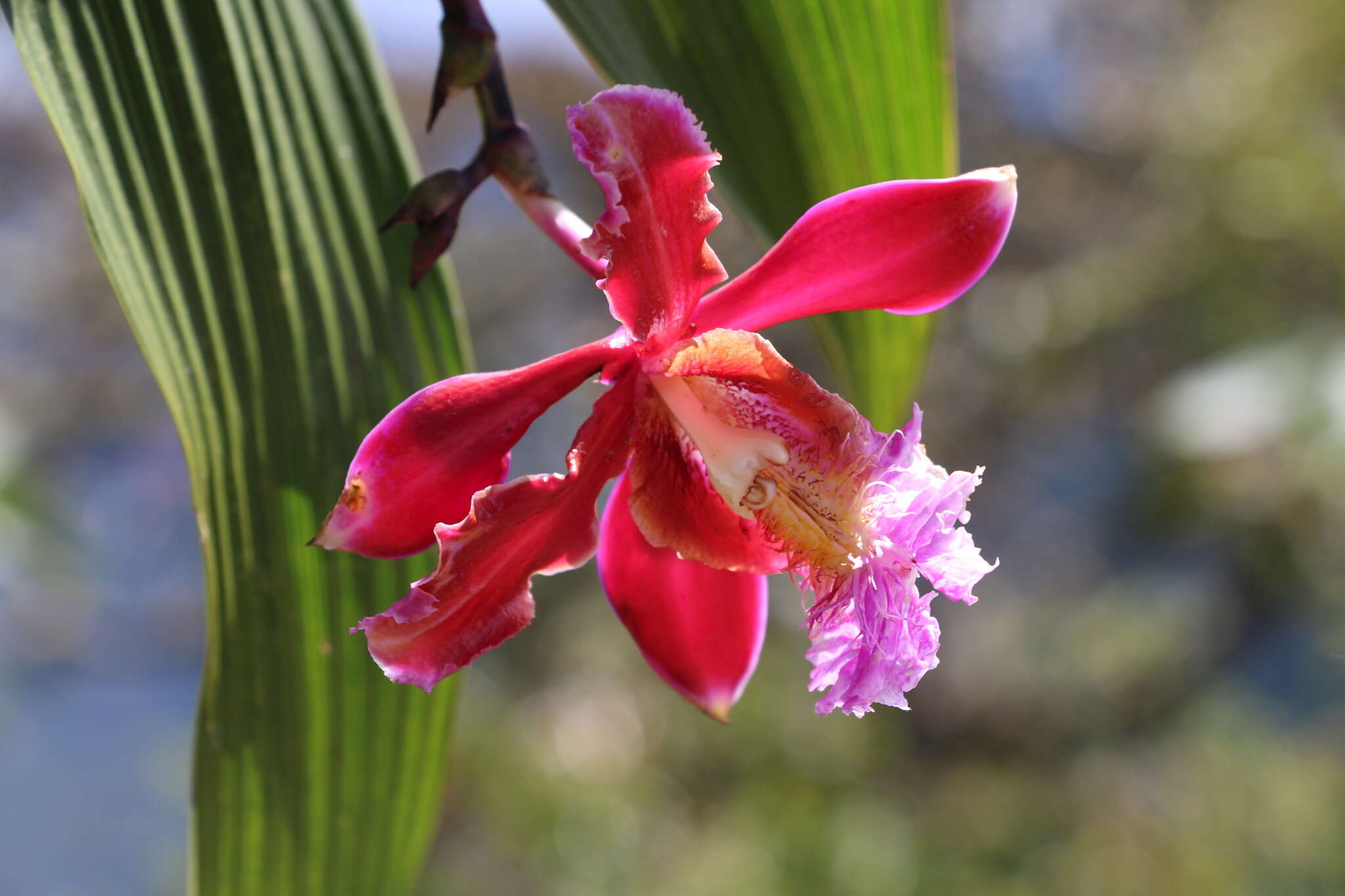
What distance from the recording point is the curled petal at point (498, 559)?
0.36 metres

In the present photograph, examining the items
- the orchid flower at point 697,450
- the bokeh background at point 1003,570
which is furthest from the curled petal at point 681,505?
the bokeh background at point 1003,570

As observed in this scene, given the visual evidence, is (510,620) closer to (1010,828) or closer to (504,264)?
(1010,828)

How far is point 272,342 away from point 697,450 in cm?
20

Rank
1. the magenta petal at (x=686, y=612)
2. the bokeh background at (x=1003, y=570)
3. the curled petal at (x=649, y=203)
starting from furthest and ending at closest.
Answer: the bokeh background at (x=1003, y=570) < the magenta petal at (x=686, y=612) < the curled petal at (x=649, y=203)

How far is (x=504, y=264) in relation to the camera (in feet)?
13.8

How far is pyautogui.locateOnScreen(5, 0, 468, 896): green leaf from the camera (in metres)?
0.43

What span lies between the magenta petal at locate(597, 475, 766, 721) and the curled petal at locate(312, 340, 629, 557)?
97mm

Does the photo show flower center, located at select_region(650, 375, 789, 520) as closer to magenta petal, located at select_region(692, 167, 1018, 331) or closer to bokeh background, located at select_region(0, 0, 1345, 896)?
magenta petal, located at select_region(692, 167, 1018, 331)

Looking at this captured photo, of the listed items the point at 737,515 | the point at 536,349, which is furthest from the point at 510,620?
the point at 536,349

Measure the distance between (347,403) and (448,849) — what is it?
3096 millimetres

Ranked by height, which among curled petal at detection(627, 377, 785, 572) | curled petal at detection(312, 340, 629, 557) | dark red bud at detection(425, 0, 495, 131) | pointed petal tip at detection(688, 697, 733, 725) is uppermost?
dark red bud at detection(425, 0, 495, 131)

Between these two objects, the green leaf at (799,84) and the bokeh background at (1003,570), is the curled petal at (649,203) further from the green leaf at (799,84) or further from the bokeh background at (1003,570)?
the bokeh background at (1003,570)

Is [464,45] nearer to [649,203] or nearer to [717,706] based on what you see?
[649,203]

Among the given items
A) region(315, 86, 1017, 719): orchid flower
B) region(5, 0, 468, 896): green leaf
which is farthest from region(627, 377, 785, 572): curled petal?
region(5, 0, 468, 896): green leaf
